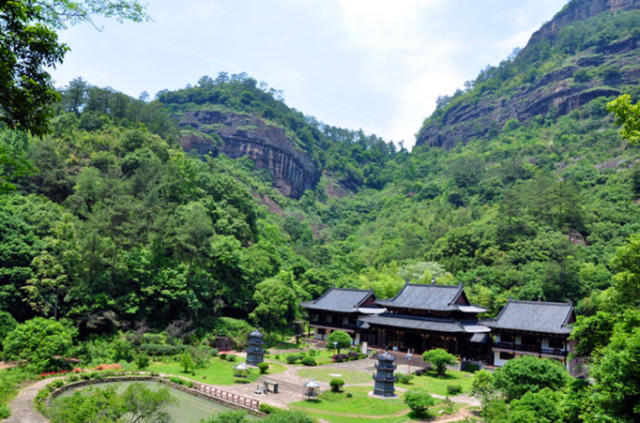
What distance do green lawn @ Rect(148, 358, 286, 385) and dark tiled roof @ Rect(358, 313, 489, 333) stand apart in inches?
458

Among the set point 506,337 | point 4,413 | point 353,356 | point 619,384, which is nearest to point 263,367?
point 353,356

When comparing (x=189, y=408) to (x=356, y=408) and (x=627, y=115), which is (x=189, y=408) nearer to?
(x=356, y=408)

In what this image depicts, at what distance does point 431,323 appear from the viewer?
124ft

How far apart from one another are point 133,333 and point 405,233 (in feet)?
179

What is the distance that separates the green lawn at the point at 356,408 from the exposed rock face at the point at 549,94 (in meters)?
107

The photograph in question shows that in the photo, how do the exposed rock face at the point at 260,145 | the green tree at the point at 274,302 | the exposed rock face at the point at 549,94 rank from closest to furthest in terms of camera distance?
the green tree at the point at 274,302, the exposed rock face at the point at 549,94, the exposed rock face at the point at 260,145

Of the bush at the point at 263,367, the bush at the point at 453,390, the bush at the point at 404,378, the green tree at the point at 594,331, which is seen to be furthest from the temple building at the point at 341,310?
the green tree at the point at 594,331

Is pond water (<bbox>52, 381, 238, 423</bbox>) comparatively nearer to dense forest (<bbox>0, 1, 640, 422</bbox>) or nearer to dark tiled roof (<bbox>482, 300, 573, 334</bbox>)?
dense forest (<bbox>0, 1, 640, 422</bbox>)

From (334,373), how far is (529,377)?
15.4 meters

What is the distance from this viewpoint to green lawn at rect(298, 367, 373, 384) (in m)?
29.5

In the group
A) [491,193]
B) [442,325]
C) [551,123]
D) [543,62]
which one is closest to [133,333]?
[442,325]

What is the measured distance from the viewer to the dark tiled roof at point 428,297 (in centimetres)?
3831

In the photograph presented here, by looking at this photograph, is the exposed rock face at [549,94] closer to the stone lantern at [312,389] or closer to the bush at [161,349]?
the stone lantern at [312,389]

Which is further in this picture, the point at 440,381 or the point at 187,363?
the point at 440,381
